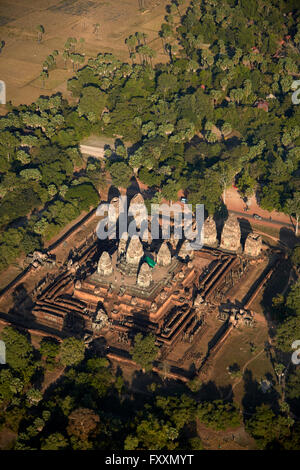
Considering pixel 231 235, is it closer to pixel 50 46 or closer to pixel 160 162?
pixel 160 162

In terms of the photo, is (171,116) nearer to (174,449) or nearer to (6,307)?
(6,307)

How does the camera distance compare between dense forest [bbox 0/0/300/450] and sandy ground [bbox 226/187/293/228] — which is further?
sandy ground [bbox 226/187/293/228]

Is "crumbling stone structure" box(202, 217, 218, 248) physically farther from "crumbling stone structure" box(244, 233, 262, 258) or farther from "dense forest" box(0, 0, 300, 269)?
"dense forest" box(0, 0, 300, 269)

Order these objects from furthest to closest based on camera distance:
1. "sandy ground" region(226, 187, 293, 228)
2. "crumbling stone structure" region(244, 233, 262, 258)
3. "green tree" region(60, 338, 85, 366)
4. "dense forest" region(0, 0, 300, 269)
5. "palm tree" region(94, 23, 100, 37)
Answer: "palm tree" region(94, 23, 100, 37) → "dense forest" region(0, 0, 300, 269) → "sandy ground" region(226, 187, 293, 228) → "crumbling stone structure" region(244, 233, 262, 258) → "green tree" region(60, 338, 85, 366)

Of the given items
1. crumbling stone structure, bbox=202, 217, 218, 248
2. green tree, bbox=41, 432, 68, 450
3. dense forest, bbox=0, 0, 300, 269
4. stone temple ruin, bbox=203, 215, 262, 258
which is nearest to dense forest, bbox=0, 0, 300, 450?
green tree, bbox=41, 432, 68, 450

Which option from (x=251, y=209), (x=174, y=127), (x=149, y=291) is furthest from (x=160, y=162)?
(x=149, y=291)

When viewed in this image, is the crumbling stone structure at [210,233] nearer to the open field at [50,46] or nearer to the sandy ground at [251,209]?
the sandy ground at [251,209]
